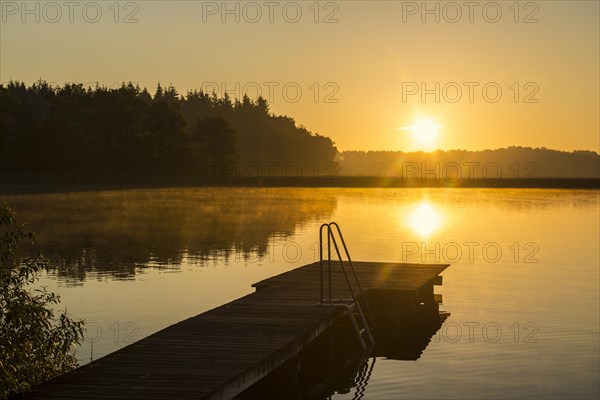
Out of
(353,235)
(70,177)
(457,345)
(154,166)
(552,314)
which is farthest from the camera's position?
(154,166)

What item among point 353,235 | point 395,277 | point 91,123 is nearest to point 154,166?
point 91,123

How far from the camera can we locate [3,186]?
91.2 meters

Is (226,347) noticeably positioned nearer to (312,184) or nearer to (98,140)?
(98,140)

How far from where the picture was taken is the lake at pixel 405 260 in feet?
58.7

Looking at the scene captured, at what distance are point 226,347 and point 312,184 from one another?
13437 centimetres

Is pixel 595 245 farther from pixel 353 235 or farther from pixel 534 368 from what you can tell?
pixel 534 368

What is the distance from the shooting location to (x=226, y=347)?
14.9m

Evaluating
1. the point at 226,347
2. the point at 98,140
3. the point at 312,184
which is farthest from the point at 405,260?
the point at 312,184

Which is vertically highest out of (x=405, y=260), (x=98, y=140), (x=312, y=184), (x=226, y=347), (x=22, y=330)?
(x=98, y=140)

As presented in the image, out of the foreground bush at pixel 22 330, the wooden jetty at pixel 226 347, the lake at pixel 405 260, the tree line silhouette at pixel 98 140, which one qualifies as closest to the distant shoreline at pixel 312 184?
the tree line silhouette at pixel 98 140

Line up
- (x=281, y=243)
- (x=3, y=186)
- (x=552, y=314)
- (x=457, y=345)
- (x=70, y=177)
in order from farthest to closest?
(x=70, y=177) → (x=3, y=186) → (x=281, y=243) → (x=552, y=314) → (x=457, y=345)

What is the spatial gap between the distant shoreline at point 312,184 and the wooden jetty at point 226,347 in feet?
221

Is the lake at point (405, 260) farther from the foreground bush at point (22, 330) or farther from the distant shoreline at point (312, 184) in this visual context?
the distant shoreline at point (312, 184)

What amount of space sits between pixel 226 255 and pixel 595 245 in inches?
701
